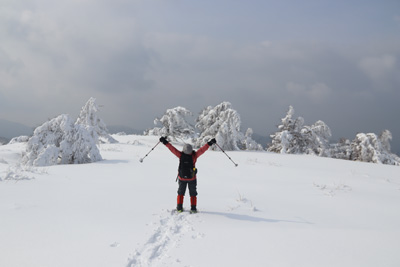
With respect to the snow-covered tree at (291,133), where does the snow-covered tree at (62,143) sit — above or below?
below

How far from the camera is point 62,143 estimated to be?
35.6 ft

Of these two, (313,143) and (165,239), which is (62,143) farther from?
(313,143)

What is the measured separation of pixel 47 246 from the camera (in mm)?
2650

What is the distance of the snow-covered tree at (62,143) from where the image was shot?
10594mm

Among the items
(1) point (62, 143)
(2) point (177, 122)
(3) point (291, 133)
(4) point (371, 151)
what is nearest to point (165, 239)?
(1) point (62, 143)

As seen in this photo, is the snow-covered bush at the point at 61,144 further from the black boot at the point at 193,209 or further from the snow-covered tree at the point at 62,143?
the black boot at the point at 193,209

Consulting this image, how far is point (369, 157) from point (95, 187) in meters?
27.4

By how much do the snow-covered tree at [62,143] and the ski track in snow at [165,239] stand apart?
8446mm

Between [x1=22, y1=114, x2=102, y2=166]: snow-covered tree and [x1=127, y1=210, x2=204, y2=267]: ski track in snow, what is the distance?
8446mm

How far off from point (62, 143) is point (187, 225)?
9760 mm

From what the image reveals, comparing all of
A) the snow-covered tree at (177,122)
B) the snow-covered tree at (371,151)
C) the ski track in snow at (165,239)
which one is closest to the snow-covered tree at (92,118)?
the snow-covered tree at (177,122)

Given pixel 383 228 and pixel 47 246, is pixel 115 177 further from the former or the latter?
pixel 383 228

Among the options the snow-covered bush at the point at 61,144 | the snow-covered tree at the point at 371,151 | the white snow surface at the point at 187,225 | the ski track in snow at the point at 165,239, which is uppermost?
the snow-covered tree at the point at 371,151

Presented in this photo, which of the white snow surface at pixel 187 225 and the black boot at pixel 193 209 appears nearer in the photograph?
the white snow surface at pixel 187 225
